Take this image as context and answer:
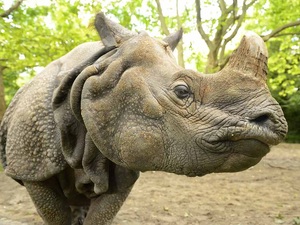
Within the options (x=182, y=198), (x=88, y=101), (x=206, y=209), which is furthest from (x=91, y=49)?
(x=182, y=198)

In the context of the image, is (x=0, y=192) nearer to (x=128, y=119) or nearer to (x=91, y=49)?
(x=91, y=49)

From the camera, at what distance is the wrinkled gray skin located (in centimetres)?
160

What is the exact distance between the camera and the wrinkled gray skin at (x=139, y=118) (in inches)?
62.9

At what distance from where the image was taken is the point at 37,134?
2.33m

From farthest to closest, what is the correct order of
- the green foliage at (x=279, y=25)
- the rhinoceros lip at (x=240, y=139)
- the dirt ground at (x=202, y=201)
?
the green foliage at (x=279, y=25) < the dirt ground at (x=202, y=201) < the rhinoceros lip at (x=240, y=139)

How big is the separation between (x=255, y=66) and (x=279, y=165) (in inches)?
396

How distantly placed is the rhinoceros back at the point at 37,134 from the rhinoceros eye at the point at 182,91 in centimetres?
83

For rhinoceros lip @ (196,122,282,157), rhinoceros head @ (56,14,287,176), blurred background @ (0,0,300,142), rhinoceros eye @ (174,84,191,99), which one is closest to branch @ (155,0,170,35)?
blurred background @ (0,0,300,142)

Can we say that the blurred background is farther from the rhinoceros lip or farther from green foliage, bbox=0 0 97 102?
the rhinoceros lip

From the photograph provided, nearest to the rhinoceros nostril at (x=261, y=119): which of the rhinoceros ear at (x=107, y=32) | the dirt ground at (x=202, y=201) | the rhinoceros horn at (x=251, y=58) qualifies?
the rhinoceros horn at (x=251, y=58)

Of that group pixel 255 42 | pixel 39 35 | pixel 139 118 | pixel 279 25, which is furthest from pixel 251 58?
pixel 279 25

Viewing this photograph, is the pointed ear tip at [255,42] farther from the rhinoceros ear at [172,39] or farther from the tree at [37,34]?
the tree at [37,34]

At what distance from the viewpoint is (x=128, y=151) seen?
177cm

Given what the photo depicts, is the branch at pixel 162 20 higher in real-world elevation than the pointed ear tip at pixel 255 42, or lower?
lower
